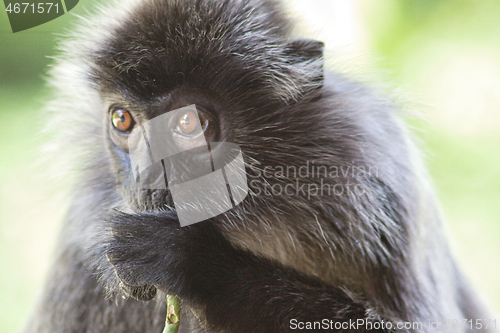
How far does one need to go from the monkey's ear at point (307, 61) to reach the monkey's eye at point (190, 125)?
9.3 inches

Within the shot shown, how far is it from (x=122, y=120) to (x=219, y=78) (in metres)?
0.26

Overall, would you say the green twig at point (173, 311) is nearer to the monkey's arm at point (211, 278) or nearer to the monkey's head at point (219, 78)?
the monkey's arm at point (211, 278)

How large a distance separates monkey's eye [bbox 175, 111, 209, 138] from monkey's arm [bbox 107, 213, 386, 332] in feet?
0.59

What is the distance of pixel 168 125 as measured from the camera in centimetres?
93

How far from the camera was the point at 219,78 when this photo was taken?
923mm

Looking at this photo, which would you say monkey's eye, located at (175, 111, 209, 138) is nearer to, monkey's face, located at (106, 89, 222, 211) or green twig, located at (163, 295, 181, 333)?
monkey's face, located at (106, 89, 222, 211)

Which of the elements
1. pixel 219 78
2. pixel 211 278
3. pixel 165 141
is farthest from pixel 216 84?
pixel 211 278

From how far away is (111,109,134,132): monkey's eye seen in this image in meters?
1.01

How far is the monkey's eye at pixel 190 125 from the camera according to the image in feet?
2.95

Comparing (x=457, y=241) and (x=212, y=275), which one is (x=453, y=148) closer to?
(x=457, y=241)

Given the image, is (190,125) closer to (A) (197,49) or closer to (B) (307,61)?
(A) (197,49)

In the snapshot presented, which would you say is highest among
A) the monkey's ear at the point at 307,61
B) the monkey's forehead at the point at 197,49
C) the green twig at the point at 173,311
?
the monkey's forehead at the point at 197,49

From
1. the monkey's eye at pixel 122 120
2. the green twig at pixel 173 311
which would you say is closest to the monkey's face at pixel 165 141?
the monkey's eye at pixel 122 120

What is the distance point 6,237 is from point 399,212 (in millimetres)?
1062
